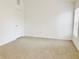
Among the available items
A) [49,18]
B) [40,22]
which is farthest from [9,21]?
[49,18]

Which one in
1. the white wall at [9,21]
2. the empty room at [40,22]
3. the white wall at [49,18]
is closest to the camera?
the white wall at [9,21]

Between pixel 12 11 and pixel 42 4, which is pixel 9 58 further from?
pixel 42 4

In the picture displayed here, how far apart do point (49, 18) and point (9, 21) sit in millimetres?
1816

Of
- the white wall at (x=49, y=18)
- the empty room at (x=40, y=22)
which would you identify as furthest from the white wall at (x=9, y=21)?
the white wall at (x=49, y=18)

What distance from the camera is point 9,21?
16.1ft

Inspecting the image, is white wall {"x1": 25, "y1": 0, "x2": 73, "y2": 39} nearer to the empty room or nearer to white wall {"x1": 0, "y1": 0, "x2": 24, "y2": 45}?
the empty room

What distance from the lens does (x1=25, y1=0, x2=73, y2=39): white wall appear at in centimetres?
549

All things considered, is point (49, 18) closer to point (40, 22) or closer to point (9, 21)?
point (40, 22)

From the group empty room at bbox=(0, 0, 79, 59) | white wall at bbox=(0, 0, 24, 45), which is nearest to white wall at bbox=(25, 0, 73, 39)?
empty room at bbox=(0, 0, 79, 59)

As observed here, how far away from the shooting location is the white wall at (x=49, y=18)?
549 cm

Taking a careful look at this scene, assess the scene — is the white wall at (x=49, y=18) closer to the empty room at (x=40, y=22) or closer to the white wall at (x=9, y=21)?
the empty room at (x=40, y=22)

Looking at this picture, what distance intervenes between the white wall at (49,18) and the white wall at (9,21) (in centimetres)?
56

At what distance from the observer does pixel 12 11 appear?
5.08 metres

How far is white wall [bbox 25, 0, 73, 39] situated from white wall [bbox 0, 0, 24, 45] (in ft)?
1.84
